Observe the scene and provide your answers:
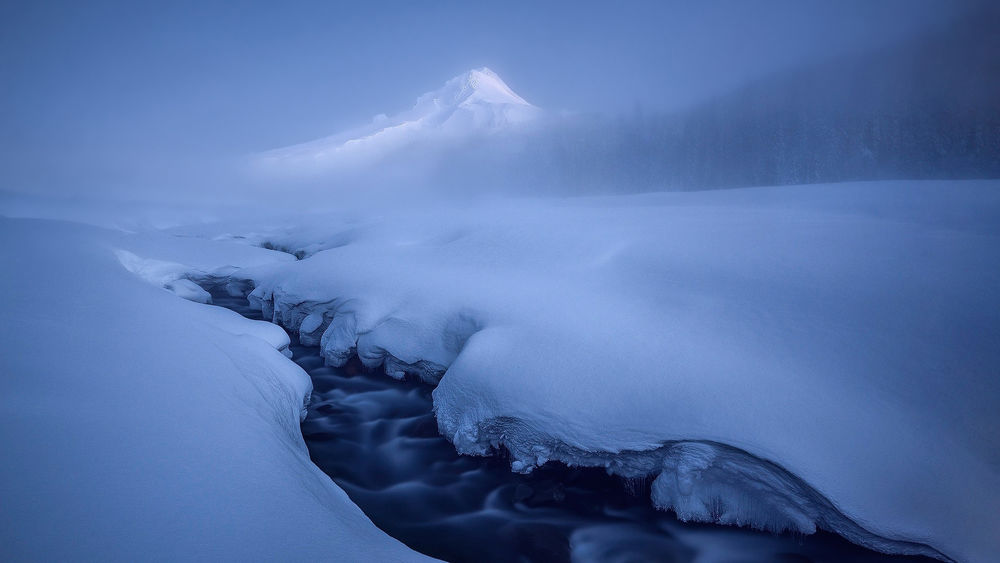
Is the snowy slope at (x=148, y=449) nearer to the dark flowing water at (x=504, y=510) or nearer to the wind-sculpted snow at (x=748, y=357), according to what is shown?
the dark flowing water at (x=504, y=510)

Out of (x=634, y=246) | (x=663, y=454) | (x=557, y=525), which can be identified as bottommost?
(x=557, y=525)

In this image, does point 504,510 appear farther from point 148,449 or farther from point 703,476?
point 148,449

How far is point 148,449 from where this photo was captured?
2016 millimetres

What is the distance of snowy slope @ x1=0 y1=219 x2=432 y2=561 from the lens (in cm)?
156

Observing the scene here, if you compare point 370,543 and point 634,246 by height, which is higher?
point 634,246

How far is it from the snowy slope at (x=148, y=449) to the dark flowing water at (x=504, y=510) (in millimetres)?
738

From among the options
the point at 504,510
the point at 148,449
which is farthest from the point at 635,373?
the point at 148,449

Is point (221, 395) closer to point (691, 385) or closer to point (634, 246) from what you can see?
point (691, 385)

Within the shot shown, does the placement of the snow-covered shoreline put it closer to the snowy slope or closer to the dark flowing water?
the snowy slope

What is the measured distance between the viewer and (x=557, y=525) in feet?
10.1

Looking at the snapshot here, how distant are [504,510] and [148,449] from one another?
2.40 m

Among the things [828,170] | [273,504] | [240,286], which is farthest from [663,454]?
[828,170]

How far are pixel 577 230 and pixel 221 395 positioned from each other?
17.2 ft

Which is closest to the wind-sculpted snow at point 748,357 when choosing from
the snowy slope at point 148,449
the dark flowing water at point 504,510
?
the dark flowing water at point 504,510
